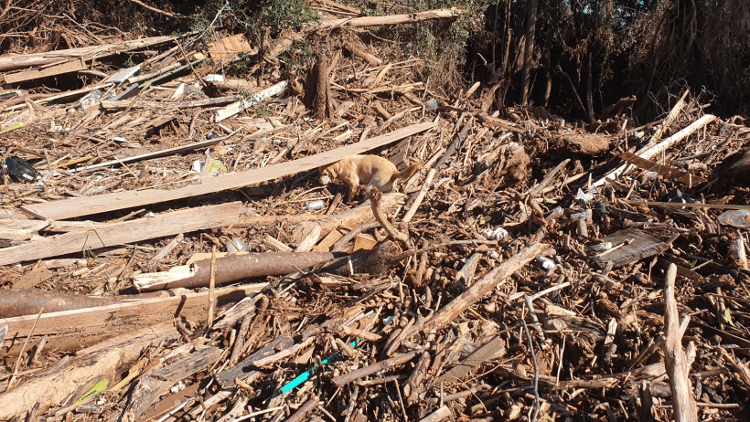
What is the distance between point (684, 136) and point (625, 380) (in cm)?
387

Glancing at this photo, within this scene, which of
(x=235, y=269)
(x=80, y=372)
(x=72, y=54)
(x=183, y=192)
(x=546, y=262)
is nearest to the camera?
(x=80, y=372)

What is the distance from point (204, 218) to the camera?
5102 mm

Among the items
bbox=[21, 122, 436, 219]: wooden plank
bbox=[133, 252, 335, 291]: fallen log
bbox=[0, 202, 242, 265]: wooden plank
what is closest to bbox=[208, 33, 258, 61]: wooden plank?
bbox=[21, 122, 436, 219]: wooden plank

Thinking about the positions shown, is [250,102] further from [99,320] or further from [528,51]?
[528,51]

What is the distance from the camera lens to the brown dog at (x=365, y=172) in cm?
601

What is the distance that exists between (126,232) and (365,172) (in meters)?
2.79

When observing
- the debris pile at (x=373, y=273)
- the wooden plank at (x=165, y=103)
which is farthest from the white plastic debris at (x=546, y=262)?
the wooden plank at (x=165, y=103)

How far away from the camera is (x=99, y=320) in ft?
13.0

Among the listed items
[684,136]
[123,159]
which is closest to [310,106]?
[123,159]

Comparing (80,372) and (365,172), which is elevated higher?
(365,172)

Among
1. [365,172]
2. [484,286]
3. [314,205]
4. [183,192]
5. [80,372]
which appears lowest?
[80,372]

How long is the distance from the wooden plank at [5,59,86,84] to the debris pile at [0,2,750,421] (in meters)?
1.24

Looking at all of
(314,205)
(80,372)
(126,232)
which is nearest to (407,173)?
(314,205)

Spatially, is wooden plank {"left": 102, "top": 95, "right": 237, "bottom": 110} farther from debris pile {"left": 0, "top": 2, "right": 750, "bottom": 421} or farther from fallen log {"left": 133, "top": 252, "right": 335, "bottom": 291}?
fallen log {"left": 133, "top": 252, "right": 335, "bottom": 291}
